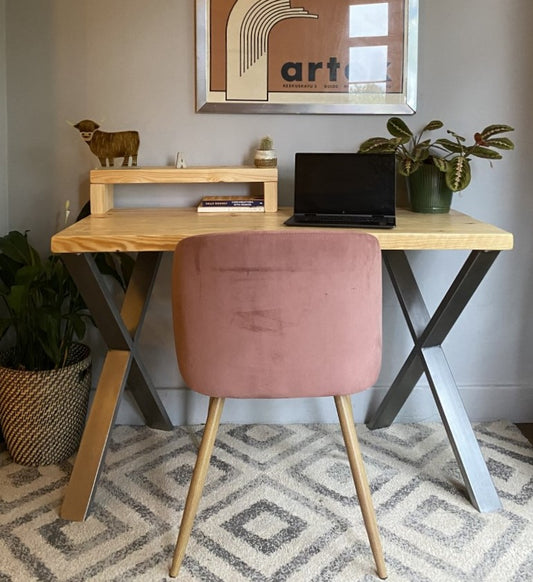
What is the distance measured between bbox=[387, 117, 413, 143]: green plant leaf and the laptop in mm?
155

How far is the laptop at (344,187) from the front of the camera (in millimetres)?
1895

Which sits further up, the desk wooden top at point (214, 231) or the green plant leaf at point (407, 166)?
the green plant leaf at point (407, 166)

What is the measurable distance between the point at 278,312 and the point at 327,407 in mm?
1010

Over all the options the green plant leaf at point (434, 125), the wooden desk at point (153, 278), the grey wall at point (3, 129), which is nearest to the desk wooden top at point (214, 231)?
the wooden desk at point (153, 278)

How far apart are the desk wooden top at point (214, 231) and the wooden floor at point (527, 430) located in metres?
0.83

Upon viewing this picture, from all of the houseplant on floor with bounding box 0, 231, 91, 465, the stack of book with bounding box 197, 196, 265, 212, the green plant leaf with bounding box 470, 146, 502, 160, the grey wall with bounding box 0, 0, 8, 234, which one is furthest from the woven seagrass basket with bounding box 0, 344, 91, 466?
the green plant leaf with bounding box 470, 146, 502, 160

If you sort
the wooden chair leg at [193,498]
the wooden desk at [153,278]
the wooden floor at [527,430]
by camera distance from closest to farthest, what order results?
the wooden chair leg at [193,498]
the wooden desk at [153,278]
the wooden floor at [527,430]

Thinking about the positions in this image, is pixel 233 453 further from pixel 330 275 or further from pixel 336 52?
pixel 336 52

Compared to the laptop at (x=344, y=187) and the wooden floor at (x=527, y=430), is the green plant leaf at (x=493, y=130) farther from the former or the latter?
the wooden floor at (x=527, y=430)

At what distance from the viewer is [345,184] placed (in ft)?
6.32

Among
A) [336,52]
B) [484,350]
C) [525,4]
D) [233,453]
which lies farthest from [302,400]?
[525,4]

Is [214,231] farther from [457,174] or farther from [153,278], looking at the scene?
[457,174]

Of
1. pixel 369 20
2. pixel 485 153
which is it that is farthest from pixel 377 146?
pixel 369 20

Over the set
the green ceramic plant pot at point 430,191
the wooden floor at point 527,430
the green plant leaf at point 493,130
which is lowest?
the wooden floor at point 527,430
